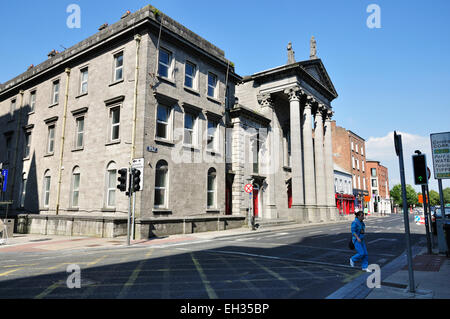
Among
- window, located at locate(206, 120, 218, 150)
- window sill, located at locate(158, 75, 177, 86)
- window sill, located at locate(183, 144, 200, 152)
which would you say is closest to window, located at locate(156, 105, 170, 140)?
window sill, located at locate(183, 144, 200, 152)

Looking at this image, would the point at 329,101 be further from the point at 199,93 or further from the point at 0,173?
the point at 0,173

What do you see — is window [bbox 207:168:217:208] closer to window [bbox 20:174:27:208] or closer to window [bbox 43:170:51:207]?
window [bbox 43:170:51:207]

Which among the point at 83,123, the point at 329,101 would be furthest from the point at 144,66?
the point at 329,101

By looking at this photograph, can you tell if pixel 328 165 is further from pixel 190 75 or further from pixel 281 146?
pixel 190 75

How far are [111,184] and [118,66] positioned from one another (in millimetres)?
7500

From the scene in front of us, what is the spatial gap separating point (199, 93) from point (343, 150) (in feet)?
146

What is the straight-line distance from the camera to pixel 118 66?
65.4 feet

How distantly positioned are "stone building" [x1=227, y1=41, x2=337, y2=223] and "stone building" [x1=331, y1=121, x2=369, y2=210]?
23551 mm

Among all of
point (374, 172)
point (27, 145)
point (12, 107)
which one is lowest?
point (27, 145)

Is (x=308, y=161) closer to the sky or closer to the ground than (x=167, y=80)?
closer to the ground

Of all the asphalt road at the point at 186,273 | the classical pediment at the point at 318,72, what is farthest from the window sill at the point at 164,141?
the classical pediment at the point at 318,72

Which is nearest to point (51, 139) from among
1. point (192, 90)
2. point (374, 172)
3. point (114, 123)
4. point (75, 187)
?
point (75, 187)

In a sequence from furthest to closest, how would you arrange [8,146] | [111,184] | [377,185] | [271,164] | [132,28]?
[377,185] → [271,164] → [8,146] → [111,184] → [132,28]
